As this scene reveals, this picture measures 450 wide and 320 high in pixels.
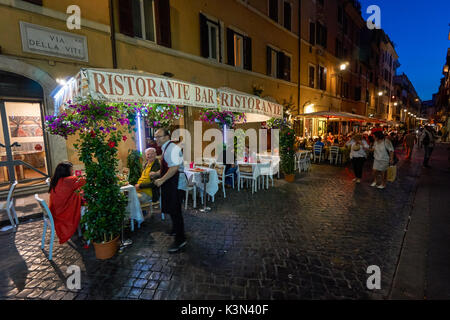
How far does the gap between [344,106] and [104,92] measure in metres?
23.7

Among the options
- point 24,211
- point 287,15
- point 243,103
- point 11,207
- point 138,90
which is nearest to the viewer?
point 138,90

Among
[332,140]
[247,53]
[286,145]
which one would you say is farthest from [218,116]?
[332,140]

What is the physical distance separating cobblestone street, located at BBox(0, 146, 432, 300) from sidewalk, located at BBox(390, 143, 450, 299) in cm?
14

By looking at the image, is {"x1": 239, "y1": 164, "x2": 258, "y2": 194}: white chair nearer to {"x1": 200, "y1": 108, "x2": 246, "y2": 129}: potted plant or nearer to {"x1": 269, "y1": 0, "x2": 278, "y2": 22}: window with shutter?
{"x1": 200, "y1": 108, "x2": 246, "y2": 129}: potted plant

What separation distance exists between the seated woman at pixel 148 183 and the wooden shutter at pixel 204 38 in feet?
20.3

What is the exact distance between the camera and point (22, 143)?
693cm

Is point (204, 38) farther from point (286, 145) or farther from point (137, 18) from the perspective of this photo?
point (286, 145)

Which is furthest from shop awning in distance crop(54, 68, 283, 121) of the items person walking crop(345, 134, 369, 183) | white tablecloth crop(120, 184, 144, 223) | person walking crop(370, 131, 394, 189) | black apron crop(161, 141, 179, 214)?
person walking crop(370, 131, 394, 189)

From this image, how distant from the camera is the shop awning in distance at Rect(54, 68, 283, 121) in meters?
3.25

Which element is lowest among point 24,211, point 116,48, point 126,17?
point 24,211

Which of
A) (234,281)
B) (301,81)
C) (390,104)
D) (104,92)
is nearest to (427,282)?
(234,281)

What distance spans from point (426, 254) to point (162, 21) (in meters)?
8.94

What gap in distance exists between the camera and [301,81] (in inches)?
617

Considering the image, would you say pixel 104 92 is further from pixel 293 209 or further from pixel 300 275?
pixel 293 209
